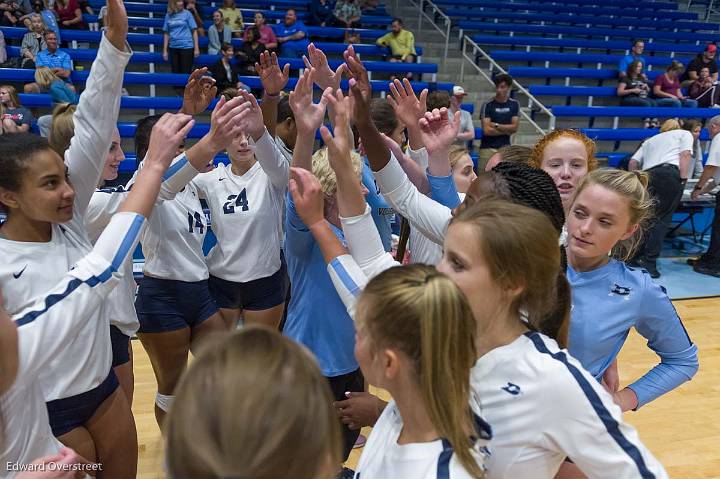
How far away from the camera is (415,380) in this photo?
3.39 feet

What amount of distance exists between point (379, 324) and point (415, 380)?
0.12 metres

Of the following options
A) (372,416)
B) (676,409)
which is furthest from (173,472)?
(676,409)

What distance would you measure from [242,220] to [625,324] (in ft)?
5.61

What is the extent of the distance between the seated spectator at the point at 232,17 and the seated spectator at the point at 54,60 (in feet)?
8.03

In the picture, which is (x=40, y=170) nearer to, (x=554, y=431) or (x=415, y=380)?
(x=415, y=380)

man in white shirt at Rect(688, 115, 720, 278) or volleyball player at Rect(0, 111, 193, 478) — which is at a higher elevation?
volleyball player at Rect(0, 111, 193, 478)

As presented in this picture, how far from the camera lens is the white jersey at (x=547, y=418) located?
1.05 metres

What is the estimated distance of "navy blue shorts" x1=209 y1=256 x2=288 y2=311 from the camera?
9.01 ft

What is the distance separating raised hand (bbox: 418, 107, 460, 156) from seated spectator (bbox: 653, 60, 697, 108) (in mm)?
8537

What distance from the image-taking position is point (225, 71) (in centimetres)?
740

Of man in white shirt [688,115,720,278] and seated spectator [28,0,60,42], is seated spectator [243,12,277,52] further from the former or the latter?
man in white shirt [688,115,720,278]

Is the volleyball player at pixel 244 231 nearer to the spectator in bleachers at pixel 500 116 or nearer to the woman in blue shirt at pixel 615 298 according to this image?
the woman in blue shirt at pixel 615 298

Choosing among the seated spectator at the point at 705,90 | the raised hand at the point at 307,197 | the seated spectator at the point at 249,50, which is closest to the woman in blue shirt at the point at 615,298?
the raised hand at the point at 307,197

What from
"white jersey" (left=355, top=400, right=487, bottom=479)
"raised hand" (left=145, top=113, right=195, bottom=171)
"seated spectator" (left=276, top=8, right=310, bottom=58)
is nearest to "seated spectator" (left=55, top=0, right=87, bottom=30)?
"seated spectator" (left=276, top=8, right=310, bottom=58)
